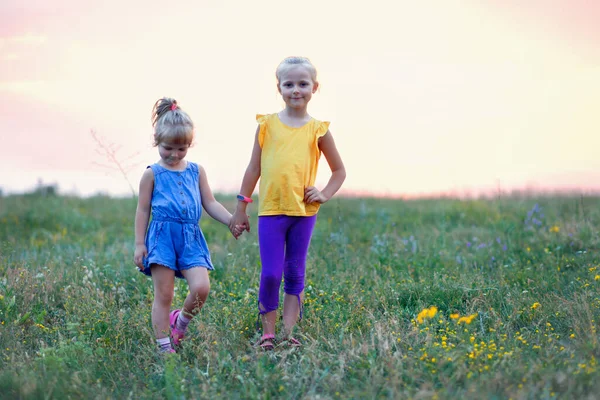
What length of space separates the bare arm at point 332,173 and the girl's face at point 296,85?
0.36 m

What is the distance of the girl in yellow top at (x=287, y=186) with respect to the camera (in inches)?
185

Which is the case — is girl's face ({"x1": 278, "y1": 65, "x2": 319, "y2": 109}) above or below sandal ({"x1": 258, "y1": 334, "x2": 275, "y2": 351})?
above

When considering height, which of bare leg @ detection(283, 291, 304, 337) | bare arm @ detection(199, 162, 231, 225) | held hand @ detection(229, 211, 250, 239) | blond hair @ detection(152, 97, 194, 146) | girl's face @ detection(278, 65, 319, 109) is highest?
girl's face @ detection(278, 65, 319, 109)

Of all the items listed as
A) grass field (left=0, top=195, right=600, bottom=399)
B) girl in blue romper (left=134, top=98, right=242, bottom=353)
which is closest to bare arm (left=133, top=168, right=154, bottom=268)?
girl in blue romper (left=134, top=98, right=242, bottom=353)

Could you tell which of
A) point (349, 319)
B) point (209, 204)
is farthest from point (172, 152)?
point (349, 319)

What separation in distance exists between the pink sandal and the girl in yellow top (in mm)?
674

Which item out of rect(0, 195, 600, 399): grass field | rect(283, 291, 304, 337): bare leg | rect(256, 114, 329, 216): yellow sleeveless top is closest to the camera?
rect(0, 195, 600, 399): grass field

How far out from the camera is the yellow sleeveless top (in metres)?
4.69

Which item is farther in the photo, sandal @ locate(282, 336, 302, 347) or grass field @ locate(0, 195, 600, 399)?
sandal @ locate(282, 336, 302, 347)

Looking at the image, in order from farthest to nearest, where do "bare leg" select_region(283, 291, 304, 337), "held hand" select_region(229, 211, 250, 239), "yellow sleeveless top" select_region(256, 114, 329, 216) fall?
"bare leg" select_region(283, 291, 304, 337) → "held hand" select_region(229, 211, 250, 239) → "yellow sleeveless top" select_region(256, 114, 329, 216)

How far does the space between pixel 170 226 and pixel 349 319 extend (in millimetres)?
1649

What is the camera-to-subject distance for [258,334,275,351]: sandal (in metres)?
4.71

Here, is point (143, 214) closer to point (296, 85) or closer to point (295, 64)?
point (296, 85)

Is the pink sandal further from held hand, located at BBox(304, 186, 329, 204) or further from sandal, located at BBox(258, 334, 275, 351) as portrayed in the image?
held hand, located at BBox(304, 186, 329, 204)
